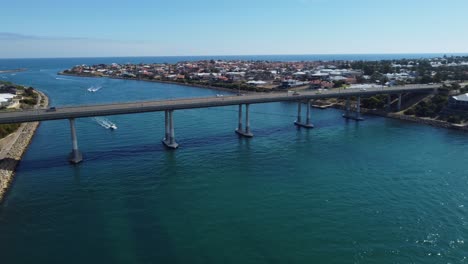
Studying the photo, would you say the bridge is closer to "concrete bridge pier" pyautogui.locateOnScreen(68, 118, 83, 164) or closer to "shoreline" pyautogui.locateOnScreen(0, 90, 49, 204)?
"concrete bridge pier" pyautogui.locateOnScreen(68, 118, 83, 164)

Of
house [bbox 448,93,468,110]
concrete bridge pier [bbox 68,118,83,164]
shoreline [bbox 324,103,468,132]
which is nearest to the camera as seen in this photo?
concrete bridge pier [bbox 68,118,83,164]

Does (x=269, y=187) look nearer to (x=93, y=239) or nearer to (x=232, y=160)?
(x=232, y=160)

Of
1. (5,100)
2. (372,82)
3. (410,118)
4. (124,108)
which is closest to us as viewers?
(124,108)

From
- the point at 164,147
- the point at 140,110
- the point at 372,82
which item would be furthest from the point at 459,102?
the point at 140,110

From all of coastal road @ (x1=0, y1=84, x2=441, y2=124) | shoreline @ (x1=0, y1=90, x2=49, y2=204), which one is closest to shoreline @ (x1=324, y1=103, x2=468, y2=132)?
coastal road @ (x1=0, y1=84, x2=441, y2=124)

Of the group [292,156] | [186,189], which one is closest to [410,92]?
[292,156]

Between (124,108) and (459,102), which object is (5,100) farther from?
(459,102)

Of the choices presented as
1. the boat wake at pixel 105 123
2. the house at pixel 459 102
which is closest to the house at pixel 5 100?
the boat wake at pixel 105 123
